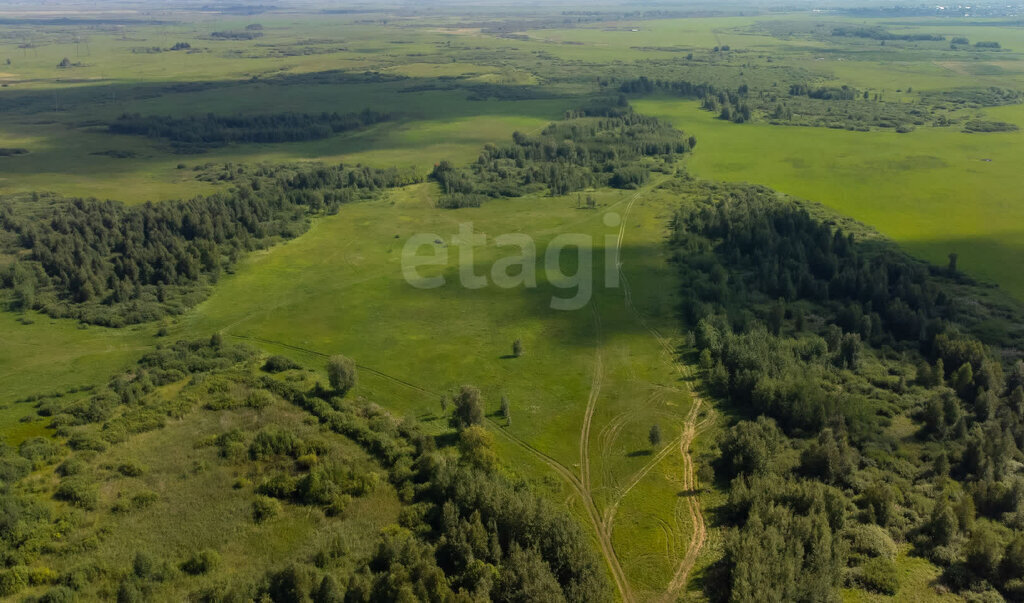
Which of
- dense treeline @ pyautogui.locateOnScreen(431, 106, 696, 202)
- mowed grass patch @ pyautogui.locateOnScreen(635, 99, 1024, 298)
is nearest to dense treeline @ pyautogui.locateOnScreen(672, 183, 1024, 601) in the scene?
mowed grass patch @ pyautogui.locateOnScreen(635, 99, 1024, 298)

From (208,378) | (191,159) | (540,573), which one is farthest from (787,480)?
(191,159)

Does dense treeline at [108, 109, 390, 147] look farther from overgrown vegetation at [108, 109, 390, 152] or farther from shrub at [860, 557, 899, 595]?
shrub at [860, 557, 899, 595]

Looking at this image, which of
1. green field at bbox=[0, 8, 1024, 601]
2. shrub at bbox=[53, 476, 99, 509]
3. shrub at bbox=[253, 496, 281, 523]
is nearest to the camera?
green field at bbox=[0, 8, 1024, 601]

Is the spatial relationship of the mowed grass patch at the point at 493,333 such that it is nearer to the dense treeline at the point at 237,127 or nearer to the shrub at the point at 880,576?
the shrub at the point at 880,576

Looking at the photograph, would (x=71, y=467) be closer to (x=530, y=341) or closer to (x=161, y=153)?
(x=530, y=341)

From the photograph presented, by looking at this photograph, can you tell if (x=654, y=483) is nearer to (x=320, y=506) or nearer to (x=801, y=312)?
(x=320, y=506)

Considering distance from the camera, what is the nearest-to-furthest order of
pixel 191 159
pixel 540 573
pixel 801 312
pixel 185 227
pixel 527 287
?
pixel 540 573, pixel 801 312, pixel 527 287, pixel 185 227, pixel 191 159
